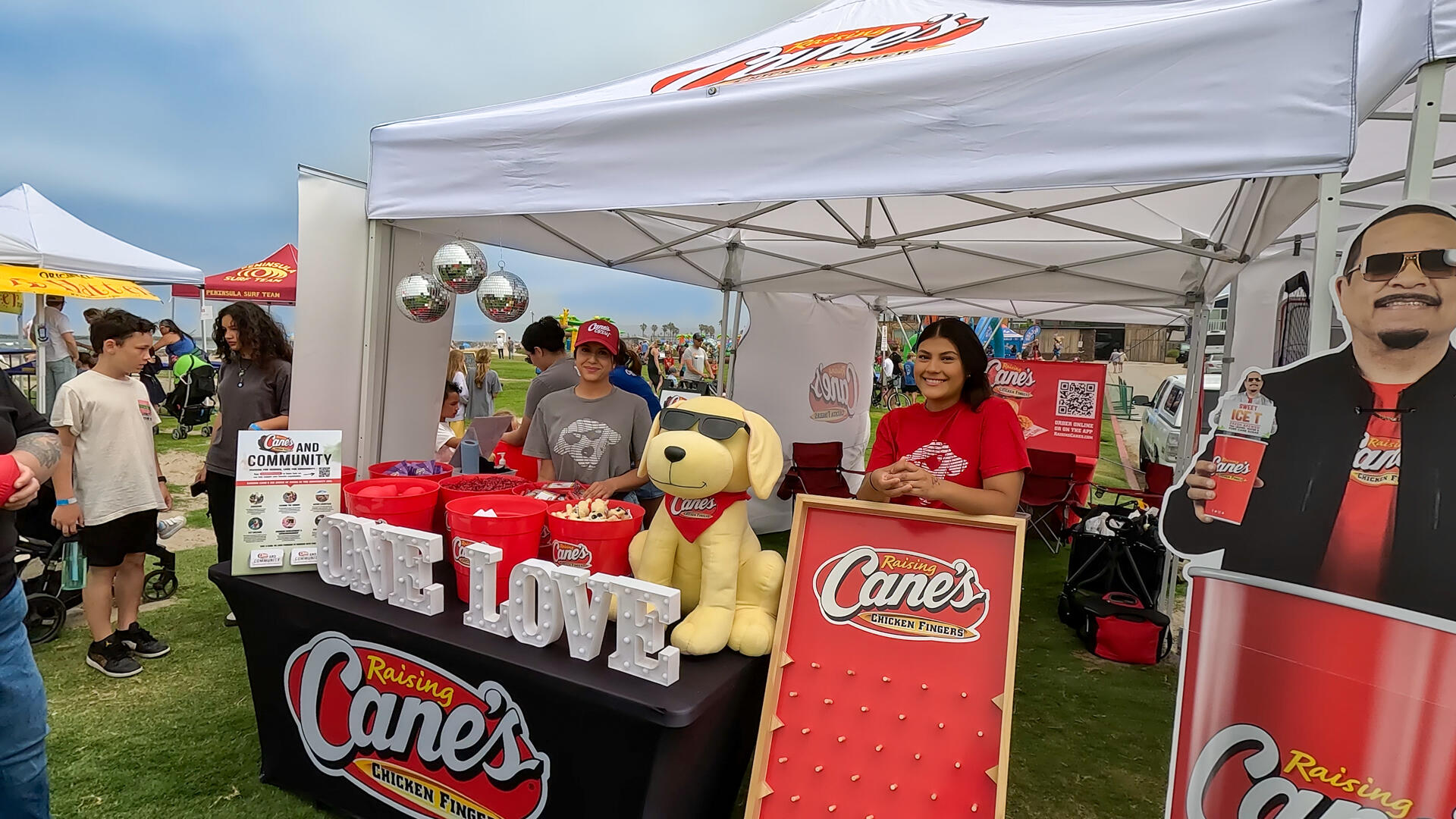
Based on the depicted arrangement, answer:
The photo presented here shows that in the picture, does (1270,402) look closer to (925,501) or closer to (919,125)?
(925,501)

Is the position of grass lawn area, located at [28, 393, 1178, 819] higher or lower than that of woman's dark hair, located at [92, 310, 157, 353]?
lower

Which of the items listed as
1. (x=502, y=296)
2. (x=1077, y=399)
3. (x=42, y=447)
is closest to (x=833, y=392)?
(x=1077, y=399)

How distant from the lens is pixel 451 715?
183 cm

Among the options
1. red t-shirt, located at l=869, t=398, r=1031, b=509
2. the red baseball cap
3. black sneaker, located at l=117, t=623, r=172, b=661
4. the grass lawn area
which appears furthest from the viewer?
black sneaker, located at l=117, t=623, r=172, b=661

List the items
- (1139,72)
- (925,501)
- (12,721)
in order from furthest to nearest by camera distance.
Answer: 1. (925,501)
2. (12,721)
3. (1139,72)

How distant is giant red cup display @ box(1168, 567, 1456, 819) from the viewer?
1299 millimetres

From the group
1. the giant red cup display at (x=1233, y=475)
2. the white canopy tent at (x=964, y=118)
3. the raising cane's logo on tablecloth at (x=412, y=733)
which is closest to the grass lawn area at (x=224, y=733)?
the raising cane's logo on tablecloth at (x=412, y=733)

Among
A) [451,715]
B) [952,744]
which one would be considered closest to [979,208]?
[952,744]

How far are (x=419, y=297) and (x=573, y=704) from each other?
6.56 ft

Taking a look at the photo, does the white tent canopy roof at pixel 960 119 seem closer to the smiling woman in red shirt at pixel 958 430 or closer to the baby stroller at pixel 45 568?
the smiling woman in red shirt at pixel 958 430

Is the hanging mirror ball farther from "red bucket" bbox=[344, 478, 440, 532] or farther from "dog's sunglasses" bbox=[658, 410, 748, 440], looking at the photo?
"dog's sunglasses" bbox=[658, 410, 748, 440]

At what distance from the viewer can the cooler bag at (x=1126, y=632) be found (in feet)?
12.1

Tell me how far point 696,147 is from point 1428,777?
2098 millimetres

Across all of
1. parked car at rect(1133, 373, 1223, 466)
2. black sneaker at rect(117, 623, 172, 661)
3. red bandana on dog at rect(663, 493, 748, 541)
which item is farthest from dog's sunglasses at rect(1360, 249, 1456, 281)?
parked car at rect(1133, 373, 1223, 466)
